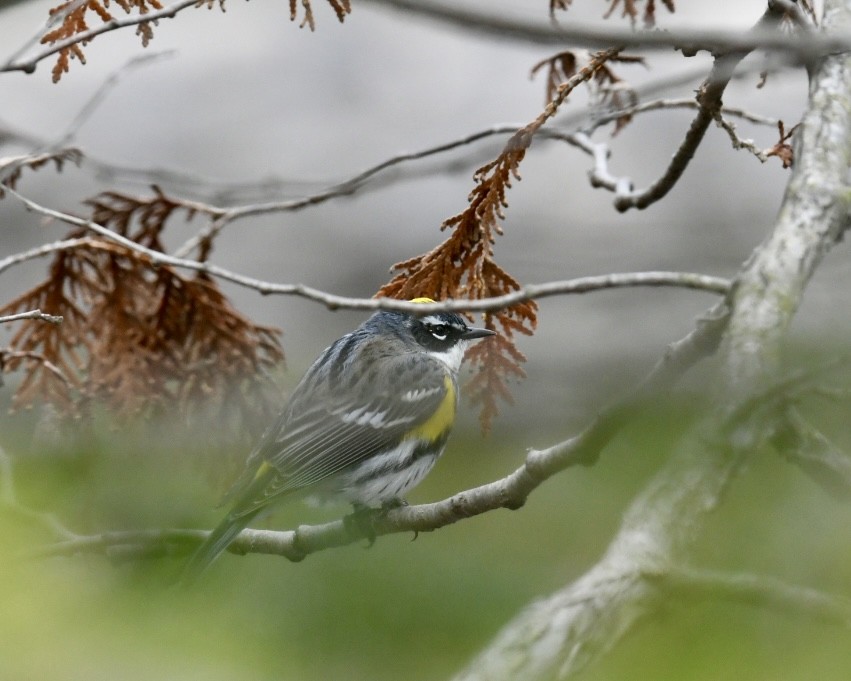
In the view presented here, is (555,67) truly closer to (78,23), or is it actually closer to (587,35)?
(78,23)

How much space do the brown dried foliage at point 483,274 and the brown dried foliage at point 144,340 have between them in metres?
0.96

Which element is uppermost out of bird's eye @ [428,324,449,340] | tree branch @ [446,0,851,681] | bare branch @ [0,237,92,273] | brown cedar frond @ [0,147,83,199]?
tree branch @ [446,0,851,681]

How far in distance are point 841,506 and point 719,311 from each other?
421mm

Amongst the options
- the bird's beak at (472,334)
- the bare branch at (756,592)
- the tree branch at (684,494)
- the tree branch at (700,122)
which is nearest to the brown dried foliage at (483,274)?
the tree branch at (700,122)

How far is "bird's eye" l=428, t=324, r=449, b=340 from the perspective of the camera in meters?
3.65

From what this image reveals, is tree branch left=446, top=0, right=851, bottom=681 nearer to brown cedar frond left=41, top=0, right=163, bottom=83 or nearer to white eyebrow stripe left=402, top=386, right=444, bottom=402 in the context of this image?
brown cedar frond left=41, top=0, right=163, bottom=83

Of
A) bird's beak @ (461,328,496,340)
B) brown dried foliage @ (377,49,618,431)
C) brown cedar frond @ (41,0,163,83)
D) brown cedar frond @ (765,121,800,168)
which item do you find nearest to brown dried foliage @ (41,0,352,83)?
brown cedar frond @ (41,0,163,83)

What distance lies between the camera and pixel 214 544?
2227 mm

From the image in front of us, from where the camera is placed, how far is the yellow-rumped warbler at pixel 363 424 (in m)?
3.19

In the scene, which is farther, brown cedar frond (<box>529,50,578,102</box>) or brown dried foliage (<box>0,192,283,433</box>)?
brown dried foliage (<box>0,192,283,433</box>)

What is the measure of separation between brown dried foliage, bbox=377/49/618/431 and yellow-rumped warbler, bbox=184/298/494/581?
83 centimetres

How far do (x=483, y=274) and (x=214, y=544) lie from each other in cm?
78

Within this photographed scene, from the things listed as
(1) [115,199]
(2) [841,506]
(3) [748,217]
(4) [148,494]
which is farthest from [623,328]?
(2) [841,506]

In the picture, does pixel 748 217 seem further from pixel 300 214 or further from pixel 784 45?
pixel 784 45
